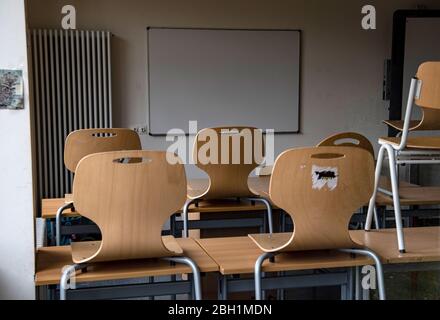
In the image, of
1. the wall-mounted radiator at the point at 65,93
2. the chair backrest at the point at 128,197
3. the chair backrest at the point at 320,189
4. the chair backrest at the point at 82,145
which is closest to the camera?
the chair backrest at the point at 128,197

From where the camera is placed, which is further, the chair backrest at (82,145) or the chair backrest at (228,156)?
the chair backrest at (82,145)

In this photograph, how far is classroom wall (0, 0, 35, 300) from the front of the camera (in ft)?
6.89

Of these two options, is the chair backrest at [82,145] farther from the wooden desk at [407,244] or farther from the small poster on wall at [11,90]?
the wooden desk at [407,244]

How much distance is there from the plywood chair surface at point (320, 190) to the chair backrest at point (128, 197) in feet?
1.31

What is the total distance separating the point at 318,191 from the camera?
2.17m

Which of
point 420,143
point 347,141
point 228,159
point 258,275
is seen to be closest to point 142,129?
point 347,141

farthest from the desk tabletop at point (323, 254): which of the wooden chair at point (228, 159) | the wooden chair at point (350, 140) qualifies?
the wooden chair at point (350, 140)

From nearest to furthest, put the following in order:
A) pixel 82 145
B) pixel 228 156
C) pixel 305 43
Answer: pixel 228 156 < pixel 82 145 < pixel 305 43

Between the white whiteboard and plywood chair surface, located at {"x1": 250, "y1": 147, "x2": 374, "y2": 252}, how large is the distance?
13.9 ft

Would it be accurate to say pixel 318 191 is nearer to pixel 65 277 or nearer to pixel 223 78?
pixel 65 277

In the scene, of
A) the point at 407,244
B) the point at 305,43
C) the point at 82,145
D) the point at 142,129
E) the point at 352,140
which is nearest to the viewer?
the point at 407,244

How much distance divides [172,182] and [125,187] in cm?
18

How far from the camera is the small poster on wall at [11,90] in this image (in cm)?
211

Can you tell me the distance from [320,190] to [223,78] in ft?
14.5
